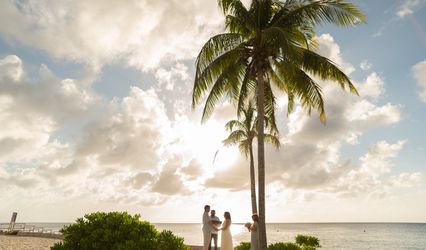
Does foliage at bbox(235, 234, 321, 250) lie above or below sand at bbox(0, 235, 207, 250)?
above

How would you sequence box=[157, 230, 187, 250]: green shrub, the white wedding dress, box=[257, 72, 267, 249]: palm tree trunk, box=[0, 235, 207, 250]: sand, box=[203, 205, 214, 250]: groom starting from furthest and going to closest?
box=[0, 235, 207, 250]: sand < box=[257, 72, 267, 249]: palm tree trunk < box=[203, 205, 214, 250]: groom < the white wedding dress < box=[157, 230, 187, 250]: green shrub

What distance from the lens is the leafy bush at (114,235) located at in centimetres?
848

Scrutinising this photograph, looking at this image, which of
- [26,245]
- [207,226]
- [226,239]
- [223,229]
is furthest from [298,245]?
[26,245]

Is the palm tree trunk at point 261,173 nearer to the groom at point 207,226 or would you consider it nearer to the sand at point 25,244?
the groom at point 207,226

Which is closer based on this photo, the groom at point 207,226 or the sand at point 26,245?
the groom at point 207,226

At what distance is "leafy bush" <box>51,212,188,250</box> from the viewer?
848 cm

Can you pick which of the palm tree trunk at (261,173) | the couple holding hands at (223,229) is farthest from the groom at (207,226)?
the palm tree trunk at (261,173)

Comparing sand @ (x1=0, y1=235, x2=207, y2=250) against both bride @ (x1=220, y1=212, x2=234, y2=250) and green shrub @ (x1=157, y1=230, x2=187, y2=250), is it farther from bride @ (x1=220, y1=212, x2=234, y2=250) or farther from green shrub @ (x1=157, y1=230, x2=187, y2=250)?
green shrub @ (x1=157, y1=230, x2=187, y2=250)

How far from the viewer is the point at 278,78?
18.8m

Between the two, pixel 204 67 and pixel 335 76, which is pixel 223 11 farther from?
pixel 335 76

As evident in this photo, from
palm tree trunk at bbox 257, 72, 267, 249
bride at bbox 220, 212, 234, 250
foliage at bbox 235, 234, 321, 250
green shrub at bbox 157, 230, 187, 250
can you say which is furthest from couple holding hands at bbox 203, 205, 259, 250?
green shrub at bbox 157, 230, 187, 250

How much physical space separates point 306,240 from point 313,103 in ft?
25.4

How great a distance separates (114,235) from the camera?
8.76m

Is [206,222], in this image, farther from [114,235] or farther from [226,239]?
[114,235]
